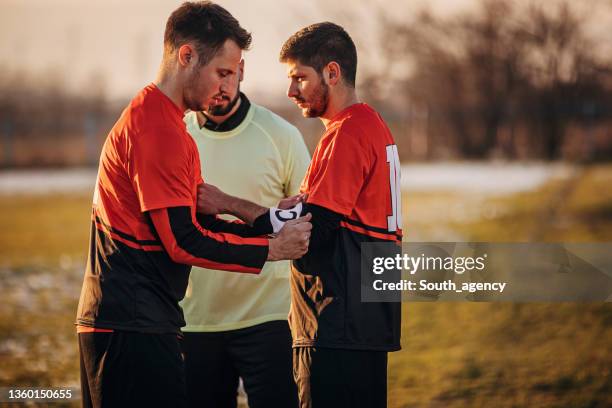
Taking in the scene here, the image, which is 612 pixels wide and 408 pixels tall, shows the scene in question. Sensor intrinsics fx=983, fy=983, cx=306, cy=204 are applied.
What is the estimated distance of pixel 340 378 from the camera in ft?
12.1

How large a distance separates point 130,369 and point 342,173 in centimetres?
104

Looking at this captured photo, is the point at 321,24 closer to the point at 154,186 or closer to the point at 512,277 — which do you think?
the point at 154,186

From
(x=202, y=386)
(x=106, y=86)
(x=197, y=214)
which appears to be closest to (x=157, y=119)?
(x=197, y=214)

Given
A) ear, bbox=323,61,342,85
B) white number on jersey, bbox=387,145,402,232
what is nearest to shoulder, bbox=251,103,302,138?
ear, bbox=323,61,342,85

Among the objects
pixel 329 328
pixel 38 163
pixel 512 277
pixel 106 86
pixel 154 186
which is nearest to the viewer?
pixel 154 186

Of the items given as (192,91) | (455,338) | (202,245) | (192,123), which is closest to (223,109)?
(192,123)

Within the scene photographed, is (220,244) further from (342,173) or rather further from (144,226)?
(342,173)

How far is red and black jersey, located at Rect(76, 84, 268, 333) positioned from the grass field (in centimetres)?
334

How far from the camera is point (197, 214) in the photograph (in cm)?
402

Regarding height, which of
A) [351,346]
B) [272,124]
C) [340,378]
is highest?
[272,124]

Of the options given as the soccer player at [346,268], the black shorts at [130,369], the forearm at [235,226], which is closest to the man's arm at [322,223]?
the soccer player at [346,268]

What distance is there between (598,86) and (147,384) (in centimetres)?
1682

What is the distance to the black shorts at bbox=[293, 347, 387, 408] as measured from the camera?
3.69 metres

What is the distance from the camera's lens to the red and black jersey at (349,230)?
366 cm
